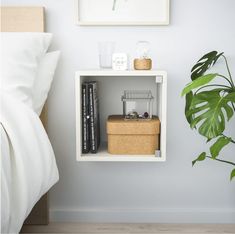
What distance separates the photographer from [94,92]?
6.20 feet

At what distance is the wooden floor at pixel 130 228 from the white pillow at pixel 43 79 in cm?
62

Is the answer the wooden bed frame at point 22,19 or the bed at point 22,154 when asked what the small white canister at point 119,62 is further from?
the wooden bed frame at point 22,19

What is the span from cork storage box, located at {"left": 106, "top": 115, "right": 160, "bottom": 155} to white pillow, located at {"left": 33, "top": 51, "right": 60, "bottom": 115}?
344 mm

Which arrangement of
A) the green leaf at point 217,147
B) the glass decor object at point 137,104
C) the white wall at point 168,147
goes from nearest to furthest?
the green leaf at point 217,147 < the glass decor object at point 137,104 < the white wall at point 168,147

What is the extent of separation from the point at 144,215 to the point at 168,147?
0.39 metres

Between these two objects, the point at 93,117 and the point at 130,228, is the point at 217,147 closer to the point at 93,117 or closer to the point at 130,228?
the point at 93,117

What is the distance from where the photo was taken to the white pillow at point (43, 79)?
1861mm

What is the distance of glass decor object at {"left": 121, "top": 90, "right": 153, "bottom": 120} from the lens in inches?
76.0

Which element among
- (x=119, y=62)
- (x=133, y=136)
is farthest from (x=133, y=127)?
(x=119, y=62)

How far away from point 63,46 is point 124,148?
25.1 inches

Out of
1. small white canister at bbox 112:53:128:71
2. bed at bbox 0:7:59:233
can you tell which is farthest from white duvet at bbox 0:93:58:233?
small white canister at bbox 112:53:128:71

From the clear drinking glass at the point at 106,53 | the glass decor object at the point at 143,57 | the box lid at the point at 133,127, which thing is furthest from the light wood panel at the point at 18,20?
the box lid at the point at 133,127

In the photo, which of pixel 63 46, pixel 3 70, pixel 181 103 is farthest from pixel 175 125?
pixel 3 70

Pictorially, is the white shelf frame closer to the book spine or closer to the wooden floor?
Answer: the book spine
